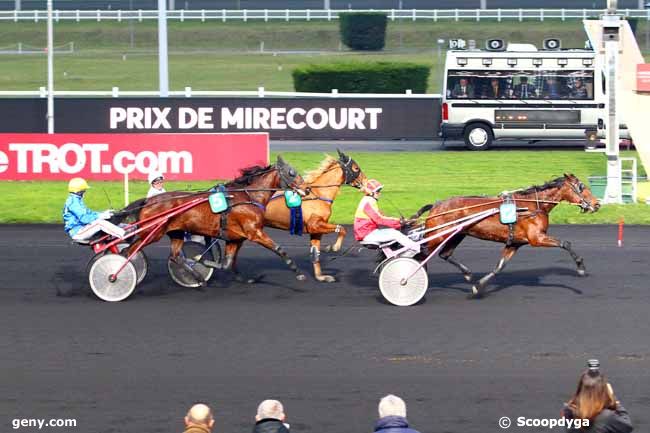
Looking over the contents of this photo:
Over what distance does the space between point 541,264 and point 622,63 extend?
277 inches

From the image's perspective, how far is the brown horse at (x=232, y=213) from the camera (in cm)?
1204

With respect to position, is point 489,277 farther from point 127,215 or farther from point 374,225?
point 127,215

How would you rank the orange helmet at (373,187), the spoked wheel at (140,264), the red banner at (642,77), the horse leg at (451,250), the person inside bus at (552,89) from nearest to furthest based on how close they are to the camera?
the orange helmet at (373,187), the horse leg at (451,250), the spoked wheel at (140,264), the red banner at (642,77), the person inside bus at (552,89)

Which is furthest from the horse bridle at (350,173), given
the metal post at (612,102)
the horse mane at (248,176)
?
the metal post at (612,102)

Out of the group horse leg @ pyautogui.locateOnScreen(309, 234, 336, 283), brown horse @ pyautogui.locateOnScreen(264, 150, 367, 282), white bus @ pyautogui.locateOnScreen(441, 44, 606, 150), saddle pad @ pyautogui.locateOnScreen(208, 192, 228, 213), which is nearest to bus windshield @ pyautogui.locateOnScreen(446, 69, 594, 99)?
white bus @ pyautogui.locateOnScreen(441, 44, 606, 150)

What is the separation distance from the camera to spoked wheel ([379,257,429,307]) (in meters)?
11.3

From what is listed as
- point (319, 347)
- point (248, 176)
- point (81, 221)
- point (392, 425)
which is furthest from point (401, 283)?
point (392, 425)

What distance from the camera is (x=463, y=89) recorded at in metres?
26.8

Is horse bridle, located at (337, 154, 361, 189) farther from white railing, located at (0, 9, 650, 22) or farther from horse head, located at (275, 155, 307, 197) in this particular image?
white railing, located at (0, 9, 650, 22)

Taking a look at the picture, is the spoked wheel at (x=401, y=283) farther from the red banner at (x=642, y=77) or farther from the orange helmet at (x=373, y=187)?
the red banner at (x=642, y=77)

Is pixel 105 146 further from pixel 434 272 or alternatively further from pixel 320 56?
pixel 320 56

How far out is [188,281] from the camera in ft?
41.3

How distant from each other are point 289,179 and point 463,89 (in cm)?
1508

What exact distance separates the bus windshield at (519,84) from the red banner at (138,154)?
27.0 ft
